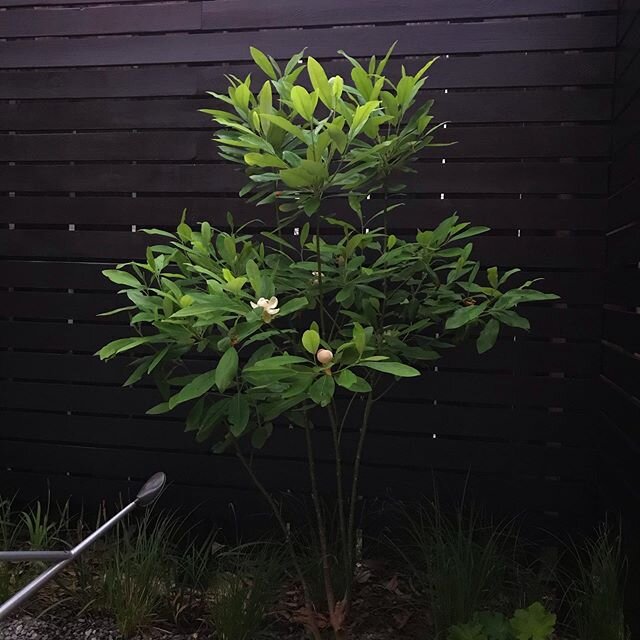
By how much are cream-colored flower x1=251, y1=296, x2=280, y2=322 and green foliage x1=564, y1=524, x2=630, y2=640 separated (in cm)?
114

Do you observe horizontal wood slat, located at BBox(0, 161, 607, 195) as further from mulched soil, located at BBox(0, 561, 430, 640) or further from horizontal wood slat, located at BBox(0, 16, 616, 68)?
mulched soil, located at BBox(0, 561, 430, 640)

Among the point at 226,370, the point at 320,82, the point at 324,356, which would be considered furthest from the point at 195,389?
the point at 320,82

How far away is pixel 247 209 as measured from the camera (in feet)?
7.76

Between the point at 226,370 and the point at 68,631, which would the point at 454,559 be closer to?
the point at 226,370

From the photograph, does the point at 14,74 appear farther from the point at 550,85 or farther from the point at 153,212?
the point at 550,85

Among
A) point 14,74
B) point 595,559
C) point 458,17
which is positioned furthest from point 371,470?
point 14,74

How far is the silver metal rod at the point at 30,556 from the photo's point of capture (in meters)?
0.84

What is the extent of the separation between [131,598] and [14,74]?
201 cm

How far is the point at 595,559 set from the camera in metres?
1.82

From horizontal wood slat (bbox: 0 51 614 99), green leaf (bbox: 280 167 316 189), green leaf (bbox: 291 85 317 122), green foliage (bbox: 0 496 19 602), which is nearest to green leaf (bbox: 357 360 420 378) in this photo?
green leaf (bbox: 280 167 316 189)

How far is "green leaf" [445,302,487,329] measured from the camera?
172 cm

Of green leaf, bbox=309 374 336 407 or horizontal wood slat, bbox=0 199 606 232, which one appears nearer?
green leaf, bbox=309 374 336 407

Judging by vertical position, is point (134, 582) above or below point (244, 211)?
below

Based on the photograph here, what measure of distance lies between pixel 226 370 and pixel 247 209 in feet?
3.31
